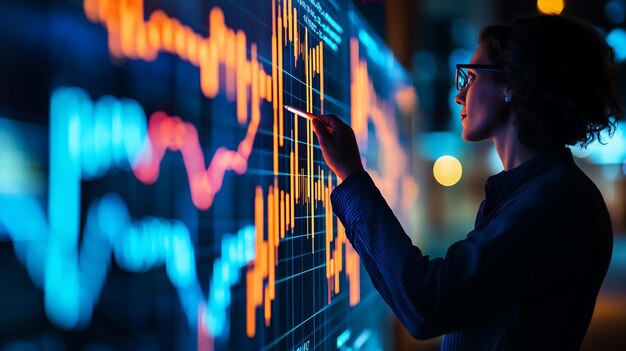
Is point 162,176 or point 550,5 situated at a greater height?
point 550,5

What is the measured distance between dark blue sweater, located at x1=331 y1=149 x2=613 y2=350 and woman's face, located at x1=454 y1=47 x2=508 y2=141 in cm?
13

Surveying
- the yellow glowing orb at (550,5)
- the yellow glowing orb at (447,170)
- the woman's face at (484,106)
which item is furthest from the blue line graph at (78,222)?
the yellow glowing orb at (550,5)

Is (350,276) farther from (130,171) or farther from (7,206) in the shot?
(7,206)

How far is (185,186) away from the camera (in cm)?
79

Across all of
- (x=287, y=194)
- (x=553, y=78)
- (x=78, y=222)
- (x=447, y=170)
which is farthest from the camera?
(x=447, y=170)

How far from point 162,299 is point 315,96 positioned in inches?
28.2

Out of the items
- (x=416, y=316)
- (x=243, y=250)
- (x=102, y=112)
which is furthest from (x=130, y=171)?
(x=416, y=316)

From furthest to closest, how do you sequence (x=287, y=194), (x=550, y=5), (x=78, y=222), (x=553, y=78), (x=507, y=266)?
(x=550, y=5) < (x=287, y=194) < (x=553, y=78) < (x=507, y=266) < (x=78, y=222)

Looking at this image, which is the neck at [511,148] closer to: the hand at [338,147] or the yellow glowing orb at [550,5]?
the hand at [338,147]

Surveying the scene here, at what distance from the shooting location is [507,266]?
898 mm

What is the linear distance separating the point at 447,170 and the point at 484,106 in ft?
8.89

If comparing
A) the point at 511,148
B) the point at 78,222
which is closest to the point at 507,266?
the point at 511,148

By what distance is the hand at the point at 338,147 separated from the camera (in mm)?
1047

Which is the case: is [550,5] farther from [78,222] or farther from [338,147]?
[78,222]
